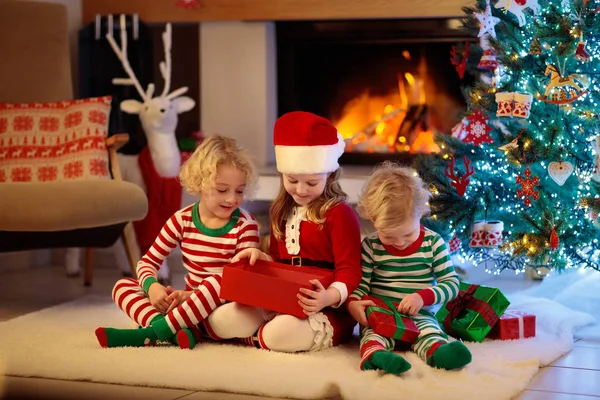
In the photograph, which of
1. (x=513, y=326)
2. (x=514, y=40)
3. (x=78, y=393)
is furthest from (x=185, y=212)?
(x=514, y=40)

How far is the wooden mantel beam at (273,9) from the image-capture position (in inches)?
157

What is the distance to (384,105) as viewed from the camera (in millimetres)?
4406

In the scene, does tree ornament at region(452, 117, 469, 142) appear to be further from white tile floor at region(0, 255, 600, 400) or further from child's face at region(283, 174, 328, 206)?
white tile floor at region(0, 255, 600, 400)

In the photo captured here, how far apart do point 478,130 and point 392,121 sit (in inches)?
57.5

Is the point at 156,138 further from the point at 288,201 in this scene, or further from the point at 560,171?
the point at 560,171

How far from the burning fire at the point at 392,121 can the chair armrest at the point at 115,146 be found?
4.28 ft

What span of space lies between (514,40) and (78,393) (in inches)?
67.1

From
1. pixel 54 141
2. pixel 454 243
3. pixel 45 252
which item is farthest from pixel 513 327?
pixel 45 252

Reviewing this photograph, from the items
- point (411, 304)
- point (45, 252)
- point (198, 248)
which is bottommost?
point (45, 252)

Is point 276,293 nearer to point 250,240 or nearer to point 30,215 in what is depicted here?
point 250,240

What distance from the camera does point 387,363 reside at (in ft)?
6.93

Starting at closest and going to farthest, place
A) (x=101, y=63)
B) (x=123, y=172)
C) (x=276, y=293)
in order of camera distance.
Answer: (x=276, y=293) → (x=123, y=172) → (x=101, y=63)

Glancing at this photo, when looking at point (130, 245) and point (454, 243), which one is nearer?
point (454, 243)

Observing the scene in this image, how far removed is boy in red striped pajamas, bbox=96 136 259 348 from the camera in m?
2.42
